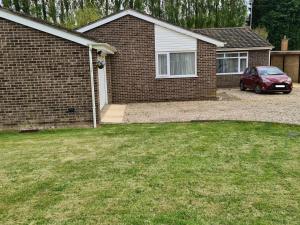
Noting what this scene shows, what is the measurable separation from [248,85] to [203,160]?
51.4 feet

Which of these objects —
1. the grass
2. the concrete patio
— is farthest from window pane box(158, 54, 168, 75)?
the grass

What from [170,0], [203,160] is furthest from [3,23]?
[170,0]

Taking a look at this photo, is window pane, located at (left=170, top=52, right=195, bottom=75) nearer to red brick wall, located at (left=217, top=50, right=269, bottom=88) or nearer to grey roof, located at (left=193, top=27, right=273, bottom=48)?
grey roof, located at (left=193, top=27, right=273, bottom=48)

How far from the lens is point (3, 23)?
10.8 m

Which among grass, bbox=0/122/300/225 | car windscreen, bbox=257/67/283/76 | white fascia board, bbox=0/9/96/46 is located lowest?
grass, bbox=0/122/300/225

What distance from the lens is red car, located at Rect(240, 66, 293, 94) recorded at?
19734mm

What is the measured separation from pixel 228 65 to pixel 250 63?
1.50 metres

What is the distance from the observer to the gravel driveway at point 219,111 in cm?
1231

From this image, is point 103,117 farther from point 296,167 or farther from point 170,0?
point 170,0

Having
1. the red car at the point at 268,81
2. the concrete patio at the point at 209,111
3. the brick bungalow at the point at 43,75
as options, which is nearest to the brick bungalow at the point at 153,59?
the concrete patio at the point at 209,111

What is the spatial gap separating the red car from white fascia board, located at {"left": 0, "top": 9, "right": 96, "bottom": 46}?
1195cm

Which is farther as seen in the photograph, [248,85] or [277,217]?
[248,85]

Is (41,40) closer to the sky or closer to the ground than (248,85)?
closer to the sky

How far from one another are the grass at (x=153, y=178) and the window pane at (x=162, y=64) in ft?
27.8
